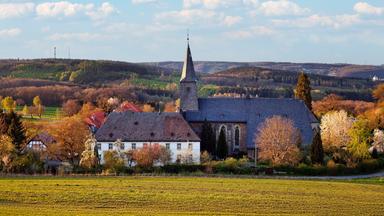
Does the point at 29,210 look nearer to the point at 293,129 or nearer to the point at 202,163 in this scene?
the point at 202,163

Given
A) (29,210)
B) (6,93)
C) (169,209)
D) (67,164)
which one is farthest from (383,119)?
(6,93)

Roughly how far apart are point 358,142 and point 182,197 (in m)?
37.5

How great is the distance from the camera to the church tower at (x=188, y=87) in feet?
265

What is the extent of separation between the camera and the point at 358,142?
7556 centimetres

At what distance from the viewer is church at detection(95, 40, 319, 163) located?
243 feet

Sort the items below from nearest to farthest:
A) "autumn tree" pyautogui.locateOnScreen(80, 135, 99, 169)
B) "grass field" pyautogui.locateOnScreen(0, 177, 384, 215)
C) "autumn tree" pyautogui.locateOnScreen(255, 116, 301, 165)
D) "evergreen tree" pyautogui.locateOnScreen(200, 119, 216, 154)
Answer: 1. "grass field" pyautogui.locateOnScreen(0, 177, 384, 215)
2. "autumn tree" pyautogui.locateOnScreen(80, 135, 99, 169)
3. "autumn tree" pyautogui.locateOnScreen(255, 116, 301, 165)
4. "evergreen tree" pyautogui.locateOnScreen(200, 119, 216, 154)

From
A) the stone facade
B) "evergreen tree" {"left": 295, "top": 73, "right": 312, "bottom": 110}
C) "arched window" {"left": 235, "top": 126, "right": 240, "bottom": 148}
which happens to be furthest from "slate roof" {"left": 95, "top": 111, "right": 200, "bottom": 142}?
"evergreen tree" {"left": 295, "top": 73, "right": 312, "bottom": 110}

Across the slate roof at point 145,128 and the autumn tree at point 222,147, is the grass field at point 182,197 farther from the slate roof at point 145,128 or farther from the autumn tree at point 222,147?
the autumn tree at point 222,147

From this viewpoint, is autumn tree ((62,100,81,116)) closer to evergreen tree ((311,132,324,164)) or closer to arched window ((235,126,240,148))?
arched window ((235,126,240,148))

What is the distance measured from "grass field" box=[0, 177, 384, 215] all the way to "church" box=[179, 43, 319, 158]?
2324 cm

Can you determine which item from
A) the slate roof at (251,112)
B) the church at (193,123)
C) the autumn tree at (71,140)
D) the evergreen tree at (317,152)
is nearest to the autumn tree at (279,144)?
the evergreen tree at (317,152)

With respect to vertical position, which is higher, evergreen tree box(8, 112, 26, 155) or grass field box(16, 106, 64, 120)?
grass field box(16, 106, 64, 120)

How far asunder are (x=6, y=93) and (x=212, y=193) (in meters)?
136

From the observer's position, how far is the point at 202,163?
229 ft
